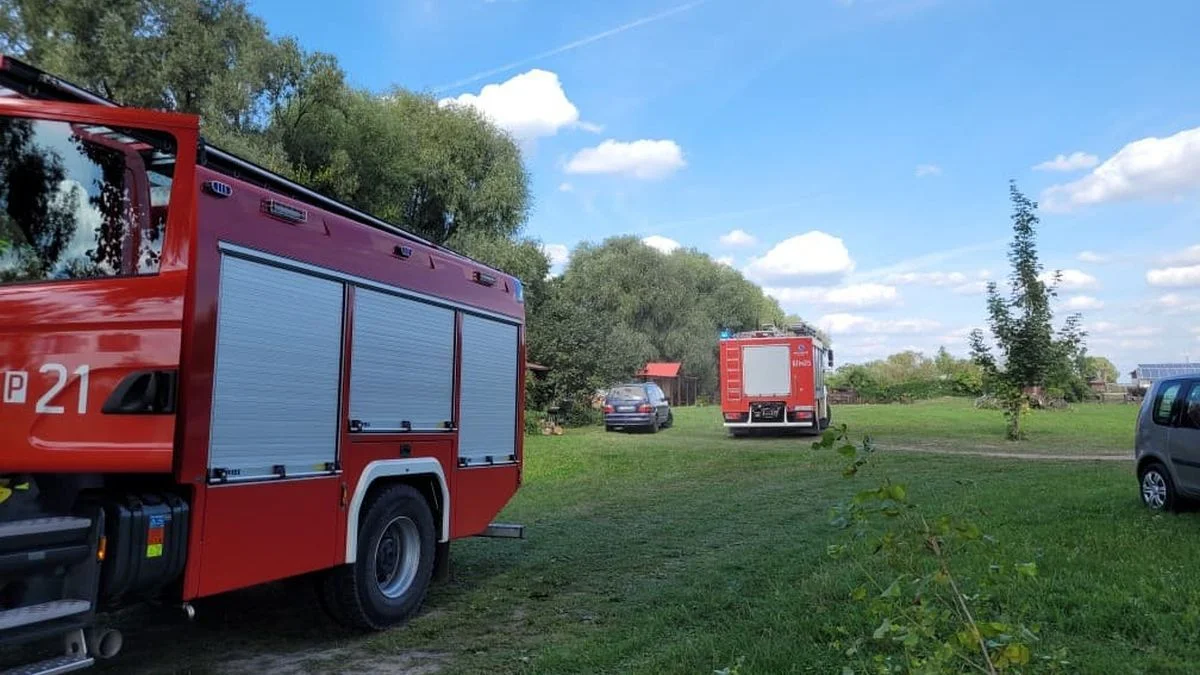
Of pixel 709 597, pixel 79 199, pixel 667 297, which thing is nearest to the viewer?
pixel 79 199

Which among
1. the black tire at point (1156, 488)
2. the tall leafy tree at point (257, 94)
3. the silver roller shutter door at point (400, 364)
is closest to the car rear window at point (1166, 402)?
the black tire at point (1156, 488)

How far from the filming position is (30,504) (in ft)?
12.8

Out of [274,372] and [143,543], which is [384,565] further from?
[143,543]

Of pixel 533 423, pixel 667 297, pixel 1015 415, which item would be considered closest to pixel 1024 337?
pixel 1015 415

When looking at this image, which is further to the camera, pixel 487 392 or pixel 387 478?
pixel 487 392

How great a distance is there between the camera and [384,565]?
19.8 ft

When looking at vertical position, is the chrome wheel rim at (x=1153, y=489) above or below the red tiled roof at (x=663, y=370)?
below

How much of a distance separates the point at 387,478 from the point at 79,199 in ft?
8.92

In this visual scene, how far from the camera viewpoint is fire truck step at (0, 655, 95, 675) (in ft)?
11.8

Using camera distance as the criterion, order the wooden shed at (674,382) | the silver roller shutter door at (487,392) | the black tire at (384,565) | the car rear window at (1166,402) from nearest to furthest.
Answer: the black tire at (384,565) < the silver roller shutter door at (487,392) < the car rear window at (1166,402) < the wooden shed at (674,382)

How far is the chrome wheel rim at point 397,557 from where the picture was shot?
5988mm

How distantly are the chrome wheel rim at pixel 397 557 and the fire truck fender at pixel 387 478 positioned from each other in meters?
0.34

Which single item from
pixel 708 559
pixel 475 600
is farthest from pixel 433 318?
pixel 708 559

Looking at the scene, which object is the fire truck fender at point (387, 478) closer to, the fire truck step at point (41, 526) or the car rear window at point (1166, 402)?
the fire truck step at point (41, 526)
